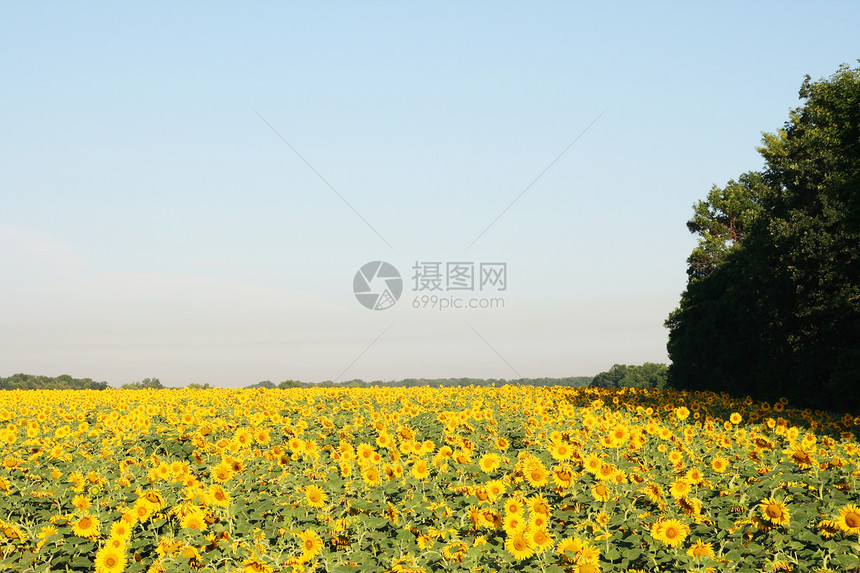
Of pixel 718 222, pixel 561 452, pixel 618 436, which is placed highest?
pixel 718 222

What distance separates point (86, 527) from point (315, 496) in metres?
2.54

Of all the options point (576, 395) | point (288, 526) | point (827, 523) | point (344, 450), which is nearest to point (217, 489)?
point (288, 526)

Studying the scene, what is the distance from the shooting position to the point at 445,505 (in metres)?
7.87

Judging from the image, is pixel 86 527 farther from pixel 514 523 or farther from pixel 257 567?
pixel 514 523

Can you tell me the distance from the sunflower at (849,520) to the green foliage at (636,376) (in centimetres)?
11353

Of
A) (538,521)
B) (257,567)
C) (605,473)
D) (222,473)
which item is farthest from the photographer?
(222,473)

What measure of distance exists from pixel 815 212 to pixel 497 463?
27.6m

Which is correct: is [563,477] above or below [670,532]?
above

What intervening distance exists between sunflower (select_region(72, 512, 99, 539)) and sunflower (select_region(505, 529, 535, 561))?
4.62 m

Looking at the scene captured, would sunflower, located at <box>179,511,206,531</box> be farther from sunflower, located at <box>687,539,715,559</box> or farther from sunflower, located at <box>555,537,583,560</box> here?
sunflower, located at <box>687,539,715,559</box>

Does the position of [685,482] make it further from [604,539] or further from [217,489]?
[217,489]

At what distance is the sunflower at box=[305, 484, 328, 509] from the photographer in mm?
7864

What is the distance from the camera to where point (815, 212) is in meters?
30.9

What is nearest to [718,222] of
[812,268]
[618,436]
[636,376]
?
[812,268]
